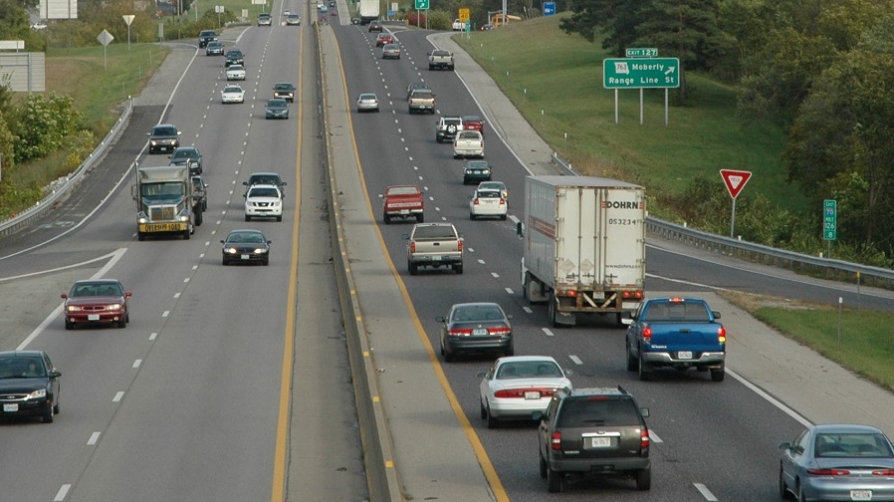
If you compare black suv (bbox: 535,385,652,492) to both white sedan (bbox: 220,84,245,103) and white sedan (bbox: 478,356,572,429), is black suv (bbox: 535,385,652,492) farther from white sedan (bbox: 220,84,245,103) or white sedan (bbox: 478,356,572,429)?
white sedan (bbox: 220,84,245,103)

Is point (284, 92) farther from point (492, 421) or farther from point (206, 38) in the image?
point (492, 421)

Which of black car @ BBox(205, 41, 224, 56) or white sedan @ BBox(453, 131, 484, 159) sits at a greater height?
black car @ BBox(205, 41, 224, 56)

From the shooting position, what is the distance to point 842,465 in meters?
18.0

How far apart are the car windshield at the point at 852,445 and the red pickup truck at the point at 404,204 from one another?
4727 centimetres

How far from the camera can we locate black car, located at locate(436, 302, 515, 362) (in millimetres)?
32344

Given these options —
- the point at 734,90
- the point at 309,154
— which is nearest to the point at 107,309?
the point at 309,154

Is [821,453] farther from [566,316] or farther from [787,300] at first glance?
[787,300]

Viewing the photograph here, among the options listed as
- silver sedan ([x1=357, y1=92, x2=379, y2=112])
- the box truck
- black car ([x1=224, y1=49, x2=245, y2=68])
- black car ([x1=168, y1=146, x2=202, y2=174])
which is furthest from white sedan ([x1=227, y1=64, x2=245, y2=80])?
the box truck

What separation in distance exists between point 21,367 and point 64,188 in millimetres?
53126

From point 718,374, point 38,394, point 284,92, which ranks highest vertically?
point 284,92

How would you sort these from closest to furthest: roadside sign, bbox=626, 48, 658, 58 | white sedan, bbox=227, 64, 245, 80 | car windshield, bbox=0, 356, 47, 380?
car windshield, bbox=0, 356, 47, 380
roadside sign, bbox=626, 48, 658, 58
white sedan, bbox=227, 64, 245, 80

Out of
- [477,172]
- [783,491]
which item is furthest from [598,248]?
[477,172]

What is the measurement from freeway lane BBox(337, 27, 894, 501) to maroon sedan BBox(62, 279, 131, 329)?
8185 millimetres

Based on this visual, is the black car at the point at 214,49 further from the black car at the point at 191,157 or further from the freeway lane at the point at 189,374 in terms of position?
the freeway lane at the point at 189,374
